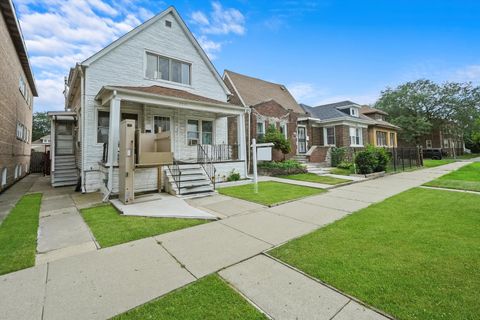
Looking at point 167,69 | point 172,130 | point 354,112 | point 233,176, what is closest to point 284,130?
point 233,176

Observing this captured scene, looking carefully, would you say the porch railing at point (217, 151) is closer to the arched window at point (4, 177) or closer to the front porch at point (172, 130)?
the front porch at point (172, 130)

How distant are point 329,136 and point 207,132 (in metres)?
13.0

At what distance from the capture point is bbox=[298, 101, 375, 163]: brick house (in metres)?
18.4

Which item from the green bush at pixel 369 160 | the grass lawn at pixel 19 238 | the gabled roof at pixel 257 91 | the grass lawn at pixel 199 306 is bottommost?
the grass lawn at pixel 199 306

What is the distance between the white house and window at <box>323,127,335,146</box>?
1072cm

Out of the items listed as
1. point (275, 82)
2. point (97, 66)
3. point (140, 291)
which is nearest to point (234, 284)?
point (140, 291)

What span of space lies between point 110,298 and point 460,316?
367cm

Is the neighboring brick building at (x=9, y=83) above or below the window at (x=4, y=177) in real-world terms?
above

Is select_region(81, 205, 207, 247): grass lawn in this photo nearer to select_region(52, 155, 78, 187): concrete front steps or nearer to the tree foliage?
select_region(52, 155, 78, 187): concrete front steps

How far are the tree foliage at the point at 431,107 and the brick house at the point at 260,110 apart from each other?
25910 millimetres

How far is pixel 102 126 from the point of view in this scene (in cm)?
988

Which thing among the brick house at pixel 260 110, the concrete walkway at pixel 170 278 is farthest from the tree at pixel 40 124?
the concrete walkway at pixel 170 278

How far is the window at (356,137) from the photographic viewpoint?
69.0 feet

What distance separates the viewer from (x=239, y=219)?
554cm
